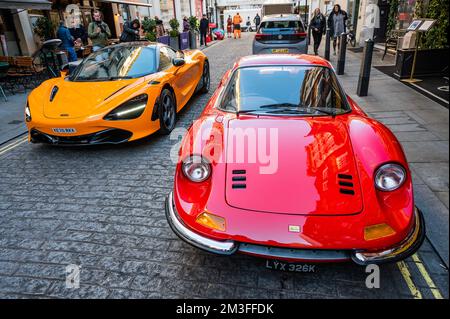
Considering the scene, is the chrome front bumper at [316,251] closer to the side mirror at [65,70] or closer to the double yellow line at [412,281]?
the double yellow line at [412,281]

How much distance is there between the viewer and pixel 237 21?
28.6 m

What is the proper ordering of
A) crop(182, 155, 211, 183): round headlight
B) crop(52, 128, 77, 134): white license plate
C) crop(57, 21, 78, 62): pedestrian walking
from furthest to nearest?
crop(57, 21, 78, 62): pedestrian walking, crop(52, 128, 77, 134): white license plate, crop(182, 155, 211, 183): round headlight

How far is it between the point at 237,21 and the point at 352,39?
611 inches

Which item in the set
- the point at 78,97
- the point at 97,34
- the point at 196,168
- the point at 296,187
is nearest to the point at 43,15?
the point at 97,34

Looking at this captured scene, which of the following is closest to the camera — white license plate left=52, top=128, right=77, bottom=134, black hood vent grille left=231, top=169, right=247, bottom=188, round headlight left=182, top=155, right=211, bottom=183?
black hood vent grille left=231, top=169, right=247, bottom=188

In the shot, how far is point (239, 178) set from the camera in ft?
8.22

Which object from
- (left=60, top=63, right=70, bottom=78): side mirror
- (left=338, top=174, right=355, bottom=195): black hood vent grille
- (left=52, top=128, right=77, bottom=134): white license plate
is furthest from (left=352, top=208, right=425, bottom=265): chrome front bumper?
(left=60, top=63, right=70, bottom=78): side mirror

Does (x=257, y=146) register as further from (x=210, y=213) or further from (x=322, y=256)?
(x=322, y=256)

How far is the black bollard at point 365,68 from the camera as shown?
7.00 m

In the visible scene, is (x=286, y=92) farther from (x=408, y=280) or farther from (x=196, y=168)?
(x=408, y=280)

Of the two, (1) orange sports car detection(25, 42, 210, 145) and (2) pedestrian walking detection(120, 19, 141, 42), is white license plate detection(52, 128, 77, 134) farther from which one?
(2) pedestrian walking detection(120, 19, 141, 42)

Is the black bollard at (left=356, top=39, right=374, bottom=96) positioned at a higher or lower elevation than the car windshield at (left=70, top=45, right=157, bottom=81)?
lower

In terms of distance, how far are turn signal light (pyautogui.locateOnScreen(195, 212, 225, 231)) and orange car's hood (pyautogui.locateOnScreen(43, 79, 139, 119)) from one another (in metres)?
2.92

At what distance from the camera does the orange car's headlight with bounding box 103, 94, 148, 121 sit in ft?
14.9
